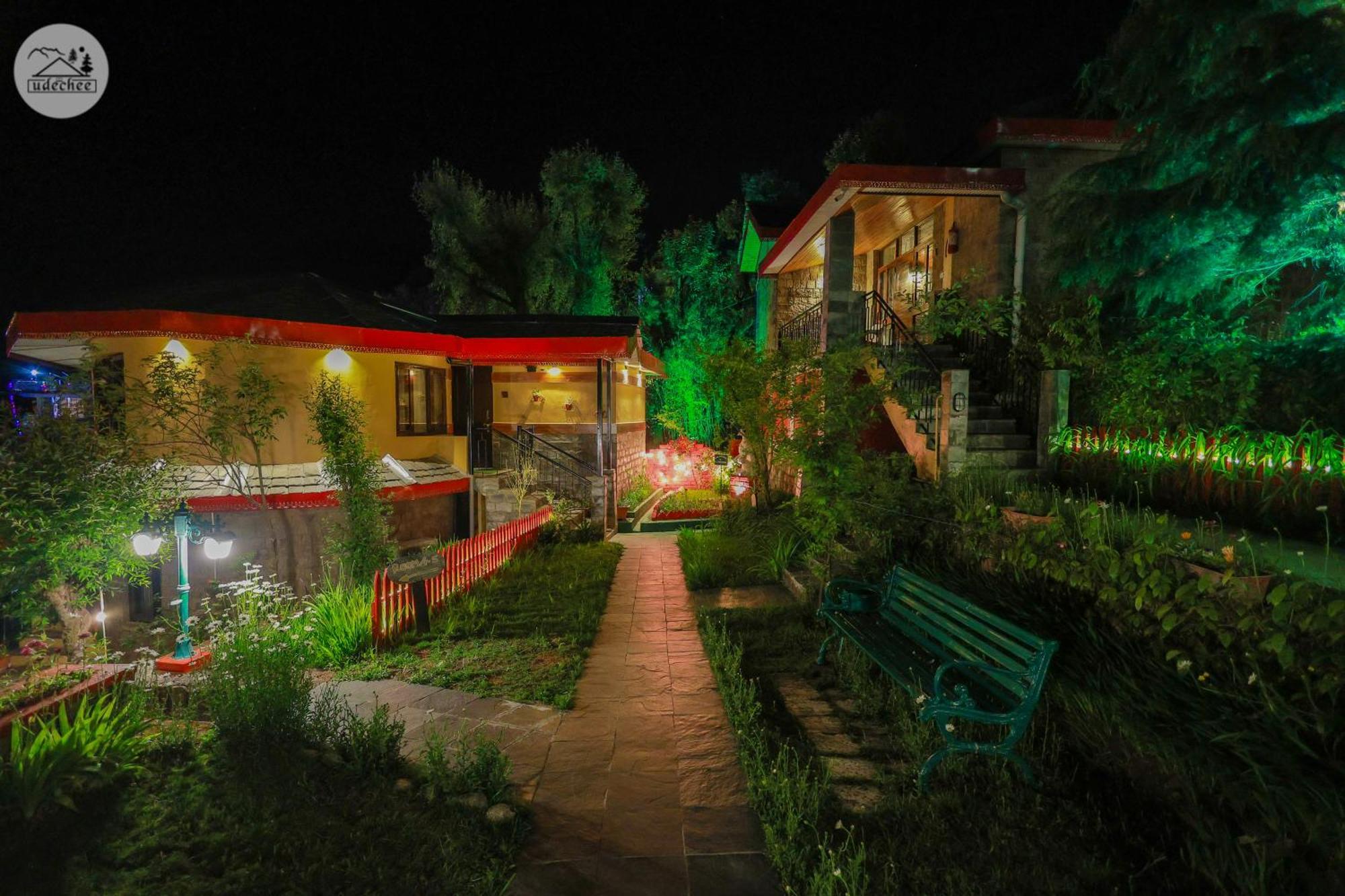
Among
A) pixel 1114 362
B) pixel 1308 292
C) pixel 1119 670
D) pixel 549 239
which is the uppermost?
pixel 549 239

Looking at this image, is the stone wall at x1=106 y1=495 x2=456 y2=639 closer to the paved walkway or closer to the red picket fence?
the red picket fence

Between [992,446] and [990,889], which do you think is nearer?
[990,889]

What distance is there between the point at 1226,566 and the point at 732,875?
3.09 m

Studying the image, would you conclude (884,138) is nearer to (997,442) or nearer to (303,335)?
(997,442)

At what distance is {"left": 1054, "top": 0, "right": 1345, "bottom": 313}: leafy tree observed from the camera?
6367mm

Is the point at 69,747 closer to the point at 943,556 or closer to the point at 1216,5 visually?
the point at 943,556

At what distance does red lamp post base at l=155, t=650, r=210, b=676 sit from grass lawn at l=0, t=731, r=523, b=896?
281cm

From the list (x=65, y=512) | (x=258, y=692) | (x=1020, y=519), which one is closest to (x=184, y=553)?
(x=65, y=512)

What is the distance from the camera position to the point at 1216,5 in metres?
6.91

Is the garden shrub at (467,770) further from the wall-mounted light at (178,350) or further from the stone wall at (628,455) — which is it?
the stone wall at (628,455)

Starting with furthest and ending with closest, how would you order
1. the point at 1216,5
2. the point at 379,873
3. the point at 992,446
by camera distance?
the point at 992,446
the point at 1216,5
the point at 379,873

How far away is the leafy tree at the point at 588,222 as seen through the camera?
26391 millimetres

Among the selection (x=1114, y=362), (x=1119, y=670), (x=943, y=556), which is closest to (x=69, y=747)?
(x=1119, y=670)

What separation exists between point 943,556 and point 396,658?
209 inches
